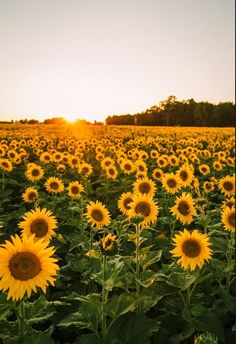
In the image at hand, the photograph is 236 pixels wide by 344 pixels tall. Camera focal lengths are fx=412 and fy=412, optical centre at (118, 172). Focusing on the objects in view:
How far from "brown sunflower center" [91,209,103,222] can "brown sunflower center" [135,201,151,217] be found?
22.7 inches

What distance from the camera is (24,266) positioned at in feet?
9.99

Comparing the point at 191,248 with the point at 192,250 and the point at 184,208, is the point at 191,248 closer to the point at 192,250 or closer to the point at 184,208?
the point at 192,250

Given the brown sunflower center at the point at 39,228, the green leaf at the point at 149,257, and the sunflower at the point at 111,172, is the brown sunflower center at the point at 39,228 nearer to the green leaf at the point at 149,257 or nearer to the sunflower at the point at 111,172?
the green leaf at the point at 149,257

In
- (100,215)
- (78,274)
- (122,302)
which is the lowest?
(78,274)

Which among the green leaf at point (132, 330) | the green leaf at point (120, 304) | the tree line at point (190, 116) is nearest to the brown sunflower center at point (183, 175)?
the green leaf at point (120, 304)

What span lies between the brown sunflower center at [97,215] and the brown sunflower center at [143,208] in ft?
1.89

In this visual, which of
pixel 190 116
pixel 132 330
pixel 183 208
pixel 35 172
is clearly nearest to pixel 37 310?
pixel 132 330

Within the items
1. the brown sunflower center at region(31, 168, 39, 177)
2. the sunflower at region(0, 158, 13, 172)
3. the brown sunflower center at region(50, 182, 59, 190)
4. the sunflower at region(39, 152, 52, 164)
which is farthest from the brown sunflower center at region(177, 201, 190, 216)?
the sunflower at region(39, 152, 52, 164)

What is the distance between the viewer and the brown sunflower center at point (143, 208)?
5207 mm

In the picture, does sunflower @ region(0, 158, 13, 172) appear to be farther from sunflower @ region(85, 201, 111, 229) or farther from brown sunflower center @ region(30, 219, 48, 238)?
brown sunflower center @ region(30, 219, 48, 238)

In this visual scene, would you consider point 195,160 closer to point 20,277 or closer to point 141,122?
point 20,277

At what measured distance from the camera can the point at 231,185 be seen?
6867 millimetres

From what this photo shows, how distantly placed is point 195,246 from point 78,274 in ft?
6.60

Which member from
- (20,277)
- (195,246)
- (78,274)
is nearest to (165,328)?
(195,246)
